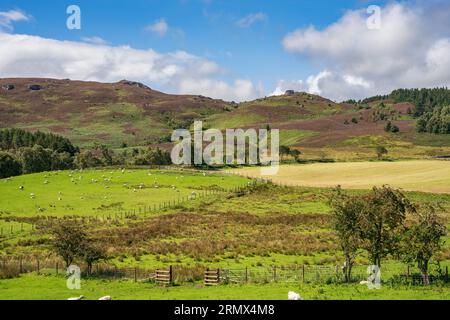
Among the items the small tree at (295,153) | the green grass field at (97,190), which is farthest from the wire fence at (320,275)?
the small tree at (295,153)

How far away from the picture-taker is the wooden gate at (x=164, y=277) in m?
35.8

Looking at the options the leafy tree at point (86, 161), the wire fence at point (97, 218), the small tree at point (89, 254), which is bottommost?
the wire fence at point (97, 218)

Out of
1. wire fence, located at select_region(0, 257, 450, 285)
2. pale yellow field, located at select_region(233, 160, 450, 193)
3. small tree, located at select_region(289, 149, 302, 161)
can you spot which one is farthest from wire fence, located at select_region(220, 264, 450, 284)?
small tree, located at select_region(289, 149, 302, 161)

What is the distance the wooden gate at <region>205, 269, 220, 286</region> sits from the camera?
35.4 meters

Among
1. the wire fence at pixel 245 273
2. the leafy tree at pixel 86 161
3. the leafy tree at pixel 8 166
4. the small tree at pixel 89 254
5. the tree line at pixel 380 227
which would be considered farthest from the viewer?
the leafy tree at pixel 86 161

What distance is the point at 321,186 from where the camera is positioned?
11350 cm

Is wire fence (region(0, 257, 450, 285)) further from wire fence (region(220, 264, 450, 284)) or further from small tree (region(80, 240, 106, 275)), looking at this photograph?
small tree (region(80, 240, 106, 275))

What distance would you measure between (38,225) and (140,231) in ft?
52.2

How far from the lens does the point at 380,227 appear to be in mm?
35969

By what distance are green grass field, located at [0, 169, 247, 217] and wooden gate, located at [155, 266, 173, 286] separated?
148 feet

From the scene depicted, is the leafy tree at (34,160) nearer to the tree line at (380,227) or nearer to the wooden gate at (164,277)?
the wooden gate at (164,277)

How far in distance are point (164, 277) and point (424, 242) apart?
63.0 feet
